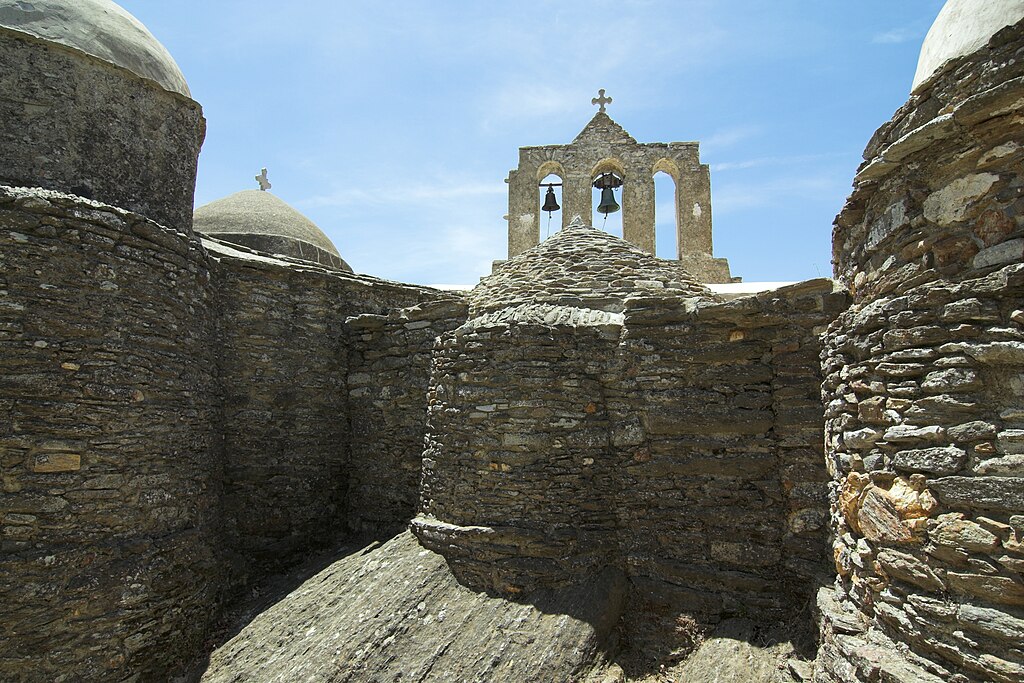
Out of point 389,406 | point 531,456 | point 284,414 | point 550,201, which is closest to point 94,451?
point 284,414

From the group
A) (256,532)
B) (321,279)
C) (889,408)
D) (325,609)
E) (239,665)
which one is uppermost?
(321,279)

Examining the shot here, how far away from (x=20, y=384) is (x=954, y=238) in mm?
6123

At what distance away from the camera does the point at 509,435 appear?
5684 millimetres

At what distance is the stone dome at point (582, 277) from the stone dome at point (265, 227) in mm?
4840

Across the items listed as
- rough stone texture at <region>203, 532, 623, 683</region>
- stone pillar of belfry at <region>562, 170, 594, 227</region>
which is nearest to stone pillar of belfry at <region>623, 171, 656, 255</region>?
stone pillar of belfry at <region>562, 170, 594, 227</region>

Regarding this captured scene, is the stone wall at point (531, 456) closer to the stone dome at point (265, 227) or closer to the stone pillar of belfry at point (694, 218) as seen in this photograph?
the stone dome at point (265, 227)

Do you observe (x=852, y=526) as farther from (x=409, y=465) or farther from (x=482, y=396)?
(x=409, y=465)

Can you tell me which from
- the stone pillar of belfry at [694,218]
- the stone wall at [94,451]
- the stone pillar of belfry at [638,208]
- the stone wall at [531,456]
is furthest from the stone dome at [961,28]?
the stone pillar of belfry at [694,218]

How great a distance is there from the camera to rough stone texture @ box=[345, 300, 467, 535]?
719 centimetres

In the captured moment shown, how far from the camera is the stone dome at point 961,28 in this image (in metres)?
3.06

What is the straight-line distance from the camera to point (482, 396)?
231 inches

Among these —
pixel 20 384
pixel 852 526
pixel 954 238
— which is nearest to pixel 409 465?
pixel 20 384

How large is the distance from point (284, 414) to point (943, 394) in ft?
20.5

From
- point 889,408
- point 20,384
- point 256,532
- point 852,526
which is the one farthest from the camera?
point 256,532
